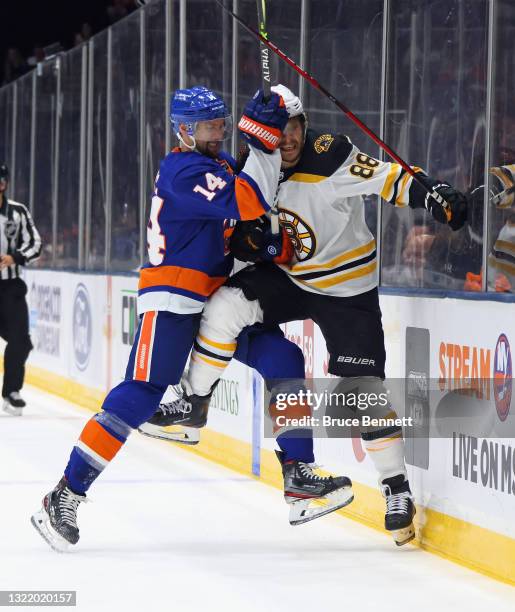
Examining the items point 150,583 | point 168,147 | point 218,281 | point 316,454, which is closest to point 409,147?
point 218,281

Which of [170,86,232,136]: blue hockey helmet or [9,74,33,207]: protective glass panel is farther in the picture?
[9,74,33,207]: protective glass panel

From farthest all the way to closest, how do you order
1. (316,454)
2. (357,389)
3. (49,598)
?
(316,454) < (357,389) < (49,598)

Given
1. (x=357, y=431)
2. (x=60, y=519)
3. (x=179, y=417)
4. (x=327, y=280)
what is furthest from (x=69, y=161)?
(x=60, y=519)

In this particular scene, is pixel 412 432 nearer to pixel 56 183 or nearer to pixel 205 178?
pixel 205 178

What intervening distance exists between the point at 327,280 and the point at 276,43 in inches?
72.7

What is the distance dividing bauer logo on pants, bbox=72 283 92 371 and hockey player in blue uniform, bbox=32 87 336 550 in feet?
13.6

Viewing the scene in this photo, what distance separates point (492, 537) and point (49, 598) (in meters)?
1.16

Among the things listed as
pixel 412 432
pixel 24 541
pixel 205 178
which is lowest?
pixel 24 541

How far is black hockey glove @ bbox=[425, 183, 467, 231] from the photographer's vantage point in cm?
360

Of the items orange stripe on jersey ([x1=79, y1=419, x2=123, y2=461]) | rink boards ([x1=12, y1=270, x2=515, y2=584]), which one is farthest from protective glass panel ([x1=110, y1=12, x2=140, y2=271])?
orange stripe on jersey ([x1=79, y1=419, x2=123, y2=461])

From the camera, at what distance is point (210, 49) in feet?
20.9

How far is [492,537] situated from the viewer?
11.3 feet

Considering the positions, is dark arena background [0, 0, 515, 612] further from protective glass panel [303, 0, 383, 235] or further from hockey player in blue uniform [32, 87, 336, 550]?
hockey player in blue uniform [32, 87, 336, 550]

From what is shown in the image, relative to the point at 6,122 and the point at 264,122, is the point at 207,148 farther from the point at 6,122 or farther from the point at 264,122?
the point at 6,122
